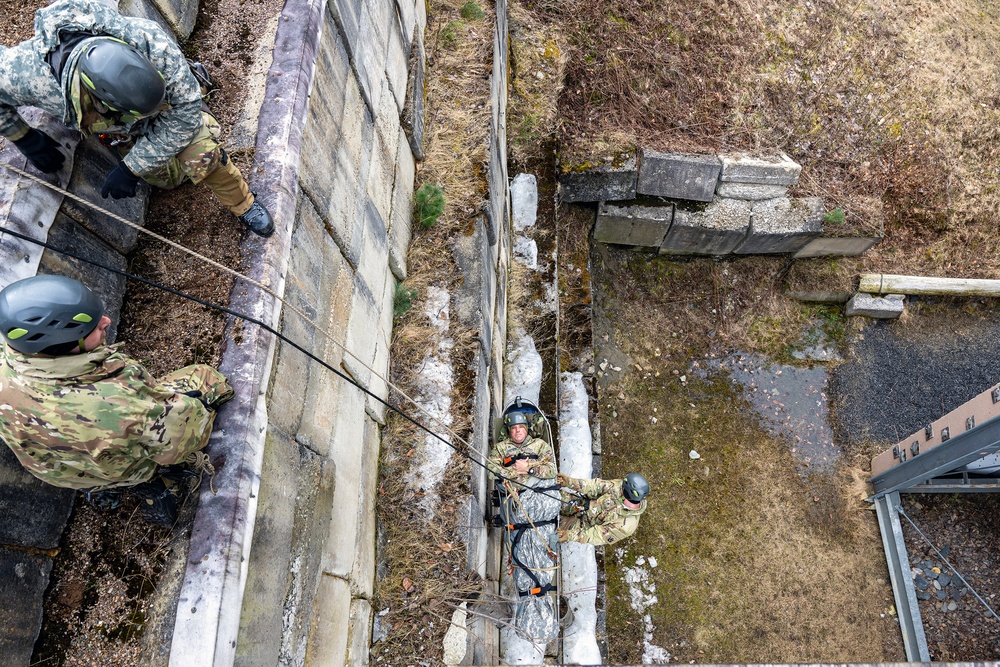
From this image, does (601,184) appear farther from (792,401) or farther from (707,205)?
(792,401)

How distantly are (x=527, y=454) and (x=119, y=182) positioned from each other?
10.9 ft

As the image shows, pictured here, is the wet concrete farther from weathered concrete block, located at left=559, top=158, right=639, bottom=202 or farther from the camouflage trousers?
the camouflage trousers

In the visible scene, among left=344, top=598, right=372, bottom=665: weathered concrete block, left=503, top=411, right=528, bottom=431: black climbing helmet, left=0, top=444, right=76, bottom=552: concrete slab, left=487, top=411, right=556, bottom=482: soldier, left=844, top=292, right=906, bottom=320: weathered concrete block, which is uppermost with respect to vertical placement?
left=844, top=292, right=906, bottom=320: weathered concrete block

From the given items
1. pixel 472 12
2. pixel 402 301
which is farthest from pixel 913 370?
pixel 472 12

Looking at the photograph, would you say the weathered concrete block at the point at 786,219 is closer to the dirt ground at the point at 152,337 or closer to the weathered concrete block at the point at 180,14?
the dirt ground at the point at 152,337

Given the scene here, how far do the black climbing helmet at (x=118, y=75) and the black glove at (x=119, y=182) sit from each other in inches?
13.2

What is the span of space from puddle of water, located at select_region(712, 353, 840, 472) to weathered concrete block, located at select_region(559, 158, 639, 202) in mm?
2421

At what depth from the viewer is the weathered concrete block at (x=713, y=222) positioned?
21.7ft

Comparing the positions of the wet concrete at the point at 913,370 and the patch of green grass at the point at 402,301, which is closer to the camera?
the patch of green grass at the point at 402,301

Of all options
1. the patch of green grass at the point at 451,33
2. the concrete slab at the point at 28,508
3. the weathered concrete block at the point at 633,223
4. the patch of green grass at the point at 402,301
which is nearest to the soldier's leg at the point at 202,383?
the concrete slab at the point at 28,508

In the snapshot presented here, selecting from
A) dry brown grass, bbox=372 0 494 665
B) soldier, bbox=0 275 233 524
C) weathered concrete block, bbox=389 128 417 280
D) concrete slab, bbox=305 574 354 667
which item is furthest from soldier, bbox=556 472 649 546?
soldier, bbox=0 275 233 524

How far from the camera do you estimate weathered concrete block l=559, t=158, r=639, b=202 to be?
6.23m

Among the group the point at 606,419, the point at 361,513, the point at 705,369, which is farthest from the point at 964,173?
the point at 361,513

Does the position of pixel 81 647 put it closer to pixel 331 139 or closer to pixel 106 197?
pixel 106 197
